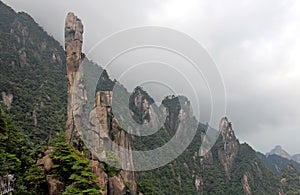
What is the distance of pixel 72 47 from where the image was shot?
83.0ft

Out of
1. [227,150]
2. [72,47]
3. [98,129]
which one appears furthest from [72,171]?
[227,150]

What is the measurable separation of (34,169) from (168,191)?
35447mm

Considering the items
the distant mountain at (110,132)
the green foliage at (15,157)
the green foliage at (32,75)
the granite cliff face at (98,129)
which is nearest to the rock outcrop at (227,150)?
the distant mountain at (110,132)

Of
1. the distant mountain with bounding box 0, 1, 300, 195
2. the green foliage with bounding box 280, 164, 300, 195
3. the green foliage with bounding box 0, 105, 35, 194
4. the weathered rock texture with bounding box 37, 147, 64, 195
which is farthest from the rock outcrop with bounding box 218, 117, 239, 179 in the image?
the weathered rock texture with bounding box 37, 147, 64, 195

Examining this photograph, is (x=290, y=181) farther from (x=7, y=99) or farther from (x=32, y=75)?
(x=7, y=99)

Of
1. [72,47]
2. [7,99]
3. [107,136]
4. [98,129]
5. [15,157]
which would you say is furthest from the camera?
[7,99]

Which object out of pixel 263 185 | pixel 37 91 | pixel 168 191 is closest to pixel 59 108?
pixel 37 91

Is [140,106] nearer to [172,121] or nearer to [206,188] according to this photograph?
[172,121]

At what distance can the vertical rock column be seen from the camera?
24781 millimetres

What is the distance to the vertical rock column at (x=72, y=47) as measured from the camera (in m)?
24.8

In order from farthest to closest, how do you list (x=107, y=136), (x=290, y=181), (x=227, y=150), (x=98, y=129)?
1. (x=227, y=150)
2. (x=290, y=181)
3. (x=107, y=136)
4. (x=98, y=129)

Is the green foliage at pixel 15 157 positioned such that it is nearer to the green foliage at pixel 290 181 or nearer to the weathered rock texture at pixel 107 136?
the weathered rock texture at pixel 107 136

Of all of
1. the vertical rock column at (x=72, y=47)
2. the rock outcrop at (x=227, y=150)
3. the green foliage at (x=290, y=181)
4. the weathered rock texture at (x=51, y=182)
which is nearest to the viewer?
the weathered rock texture at (x=51, y=182)

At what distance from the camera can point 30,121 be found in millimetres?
44438
